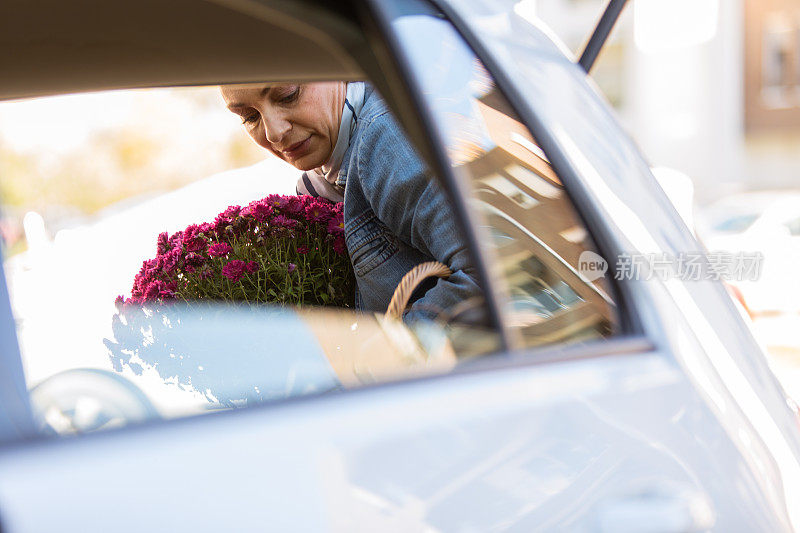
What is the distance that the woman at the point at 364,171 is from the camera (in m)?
1.43

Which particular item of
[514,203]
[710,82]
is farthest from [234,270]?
[710,82]

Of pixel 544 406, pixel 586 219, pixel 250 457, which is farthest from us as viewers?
pixel 586 219

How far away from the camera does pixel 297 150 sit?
72.6 inches

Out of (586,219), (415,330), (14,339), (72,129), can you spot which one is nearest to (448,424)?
(415,330)

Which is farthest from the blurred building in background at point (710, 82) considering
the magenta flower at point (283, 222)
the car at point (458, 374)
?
the car at point (458, 374)

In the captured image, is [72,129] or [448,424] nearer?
[448,424]

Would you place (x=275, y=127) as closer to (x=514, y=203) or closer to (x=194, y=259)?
(x=194, y=259)

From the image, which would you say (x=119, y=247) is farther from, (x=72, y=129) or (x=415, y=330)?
(x=415, y=330)

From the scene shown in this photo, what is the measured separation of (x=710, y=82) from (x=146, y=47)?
21.1 meters

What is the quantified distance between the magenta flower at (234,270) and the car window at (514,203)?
2.12ft

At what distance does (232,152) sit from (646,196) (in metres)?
0.84

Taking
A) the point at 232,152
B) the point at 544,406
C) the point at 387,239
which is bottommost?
the point at 544,406

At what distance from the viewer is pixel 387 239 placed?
5.28 feet

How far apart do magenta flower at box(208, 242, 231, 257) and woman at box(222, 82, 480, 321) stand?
0.80ft
